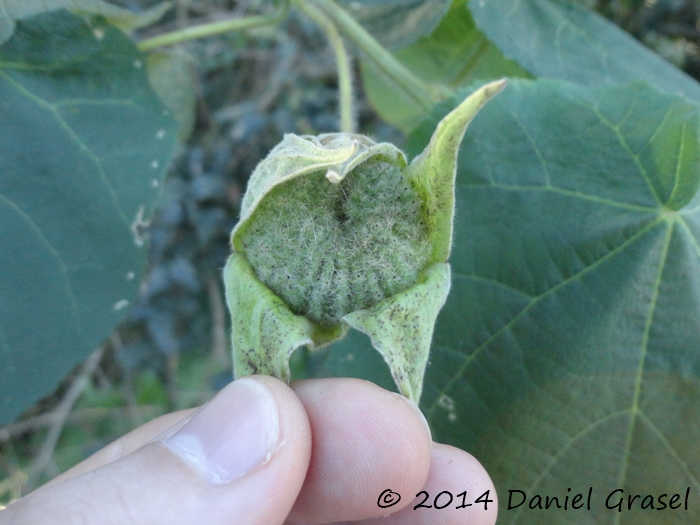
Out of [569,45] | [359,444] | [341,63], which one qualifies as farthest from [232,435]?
[569,45]

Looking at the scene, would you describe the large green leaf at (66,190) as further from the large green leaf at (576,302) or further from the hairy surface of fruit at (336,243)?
the large green leaf at (576,302)

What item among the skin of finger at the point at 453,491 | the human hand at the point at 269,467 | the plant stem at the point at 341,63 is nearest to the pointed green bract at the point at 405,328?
the human hand at the point at 269,467

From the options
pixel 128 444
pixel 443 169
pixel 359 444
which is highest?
pixel 443 169

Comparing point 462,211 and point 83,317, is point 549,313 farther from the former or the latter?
point 83,317

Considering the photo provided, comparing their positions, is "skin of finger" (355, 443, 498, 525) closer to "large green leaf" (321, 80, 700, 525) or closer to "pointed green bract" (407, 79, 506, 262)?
"large green leaf" (321, 80, 700, 525)

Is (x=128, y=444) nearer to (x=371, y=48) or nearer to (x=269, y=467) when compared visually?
(x=269, y=467)

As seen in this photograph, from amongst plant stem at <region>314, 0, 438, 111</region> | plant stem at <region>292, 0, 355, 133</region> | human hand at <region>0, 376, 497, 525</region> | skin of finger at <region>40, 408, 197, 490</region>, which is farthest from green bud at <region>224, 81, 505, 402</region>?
plant stem at <region>314, 0, 438, 111</region>
